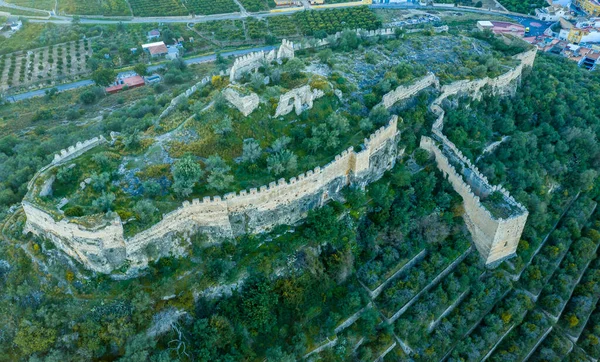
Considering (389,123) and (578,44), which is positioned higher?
(389,123)

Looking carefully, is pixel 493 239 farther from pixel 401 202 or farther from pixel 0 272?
pixel 0 272

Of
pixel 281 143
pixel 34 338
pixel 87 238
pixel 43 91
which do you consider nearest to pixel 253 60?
pixel 281 143

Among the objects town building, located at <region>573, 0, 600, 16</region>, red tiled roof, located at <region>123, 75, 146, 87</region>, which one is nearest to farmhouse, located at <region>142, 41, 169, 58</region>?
red tiled roof, located at <region>123, 75, 146, 87</region>

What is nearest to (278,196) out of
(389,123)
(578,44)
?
(389,123)

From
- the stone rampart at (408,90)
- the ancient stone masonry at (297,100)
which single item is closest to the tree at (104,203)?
the ancient stone masonry at (297,100)

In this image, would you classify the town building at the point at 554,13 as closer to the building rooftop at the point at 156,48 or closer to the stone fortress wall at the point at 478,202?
the stone fortress wall at the point at 478,202

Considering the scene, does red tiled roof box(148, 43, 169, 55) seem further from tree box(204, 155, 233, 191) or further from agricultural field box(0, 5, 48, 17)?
tree box(204, 155, 233, 191)

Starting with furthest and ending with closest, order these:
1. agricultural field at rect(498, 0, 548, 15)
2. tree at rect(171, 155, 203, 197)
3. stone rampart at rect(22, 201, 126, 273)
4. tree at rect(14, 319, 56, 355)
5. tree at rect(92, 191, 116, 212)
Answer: agricultural field at rect(498, 0, 548, 15) < tree at rect(171, 155, 203, 197) < tree at rect(92, 191, 116, 212) < stone rampart at rect(22, 201, 126, 273) < tree at rect(14, 319, 56, 355)
